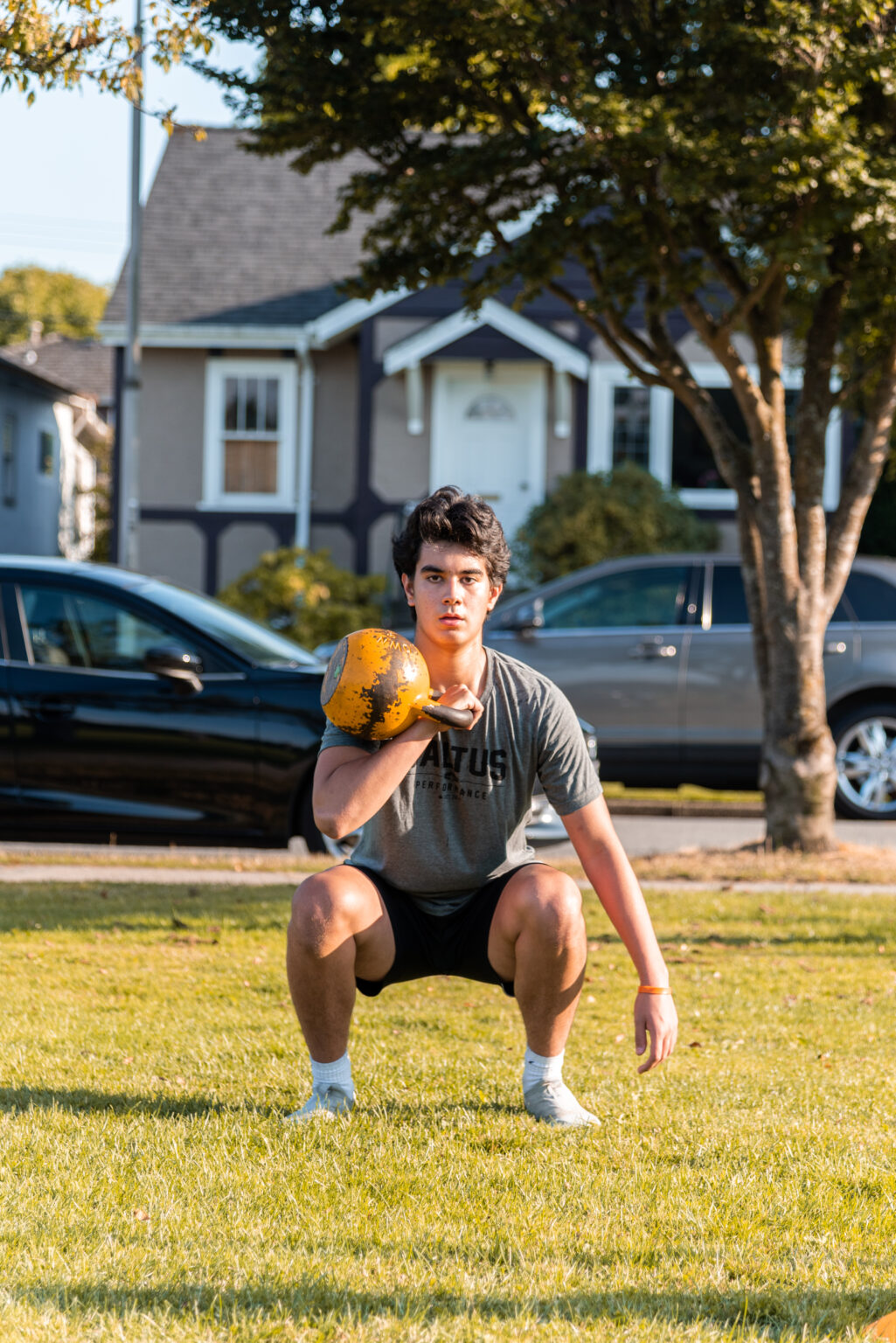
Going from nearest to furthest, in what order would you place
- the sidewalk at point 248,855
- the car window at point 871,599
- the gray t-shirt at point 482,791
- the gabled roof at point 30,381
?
the gray t-shirt at point 482,791, the sidewalk at point 248,855, the car window at point 871,599, the gabled roof at point 30,381

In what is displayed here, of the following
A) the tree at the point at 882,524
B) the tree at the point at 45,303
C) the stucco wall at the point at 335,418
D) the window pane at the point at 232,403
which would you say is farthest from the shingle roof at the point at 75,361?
the tree at the point at 882,524

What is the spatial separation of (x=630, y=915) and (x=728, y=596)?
322 inches

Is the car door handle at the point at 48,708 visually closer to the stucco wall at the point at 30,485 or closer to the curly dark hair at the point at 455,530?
the curly dark hair at the point at 455,530

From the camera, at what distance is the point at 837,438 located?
19.0 metres

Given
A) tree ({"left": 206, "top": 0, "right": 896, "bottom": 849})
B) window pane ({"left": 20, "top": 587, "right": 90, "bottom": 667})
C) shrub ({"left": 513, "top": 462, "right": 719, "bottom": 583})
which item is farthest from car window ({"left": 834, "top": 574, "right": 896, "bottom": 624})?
shrub ({"left": 513, "top": 462, "right": 719, "bottom": 583})

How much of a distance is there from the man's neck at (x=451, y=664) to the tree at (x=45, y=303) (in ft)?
193

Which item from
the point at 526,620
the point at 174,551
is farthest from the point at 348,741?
the point at 174,551

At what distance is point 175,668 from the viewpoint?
311 inches

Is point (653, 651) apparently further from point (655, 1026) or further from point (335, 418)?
point (335, 418)

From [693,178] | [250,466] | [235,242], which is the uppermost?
[235,242]

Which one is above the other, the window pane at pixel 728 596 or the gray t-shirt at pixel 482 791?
the window pane at pixel 728 596

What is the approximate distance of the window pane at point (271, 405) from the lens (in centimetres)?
2014

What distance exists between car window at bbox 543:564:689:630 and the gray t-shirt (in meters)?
7.79

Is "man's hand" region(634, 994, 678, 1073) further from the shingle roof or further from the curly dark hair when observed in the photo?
the shingle roof
